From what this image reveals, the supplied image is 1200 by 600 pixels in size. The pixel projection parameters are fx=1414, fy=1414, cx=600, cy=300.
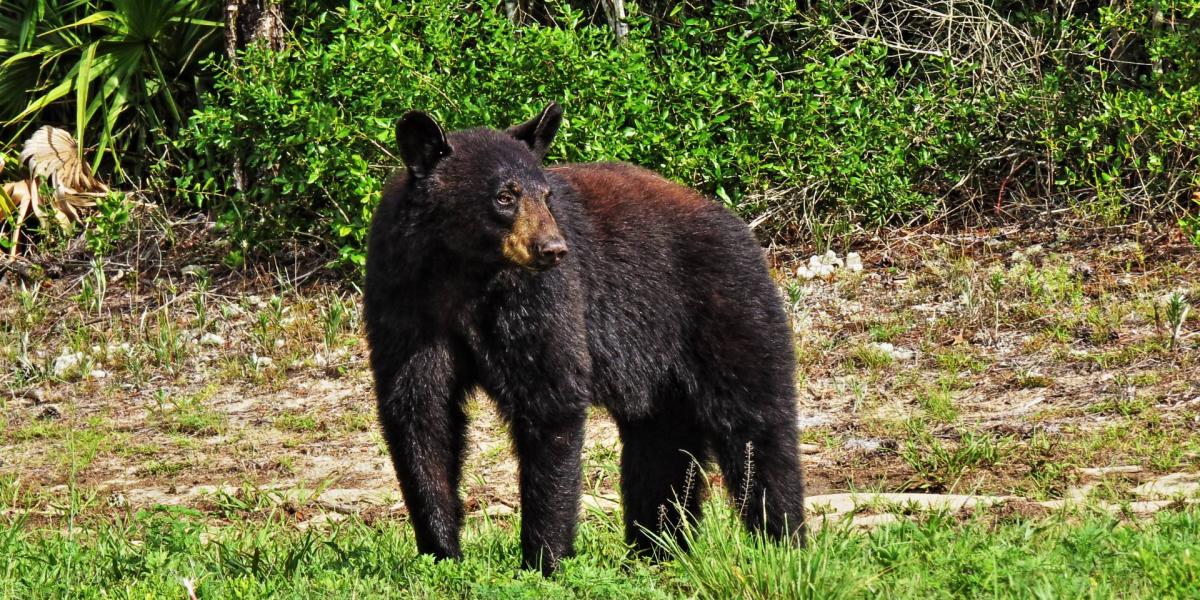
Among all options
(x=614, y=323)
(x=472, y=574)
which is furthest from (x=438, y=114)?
(x=472, y=574)

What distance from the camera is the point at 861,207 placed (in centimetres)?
988

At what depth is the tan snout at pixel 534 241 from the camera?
4.67 metres

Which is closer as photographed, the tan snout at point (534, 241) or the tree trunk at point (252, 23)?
the tan snout at point (534, 241)

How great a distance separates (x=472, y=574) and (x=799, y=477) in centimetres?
Result: 152

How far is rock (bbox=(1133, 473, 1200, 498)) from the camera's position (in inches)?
228

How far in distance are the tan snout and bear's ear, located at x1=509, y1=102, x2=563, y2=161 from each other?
47 centimetres

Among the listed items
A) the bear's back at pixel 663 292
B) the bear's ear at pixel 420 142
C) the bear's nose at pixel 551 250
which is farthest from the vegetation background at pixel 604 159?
the bear's ear at pixel 420 142

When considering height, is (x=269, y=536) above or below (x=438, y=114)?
below

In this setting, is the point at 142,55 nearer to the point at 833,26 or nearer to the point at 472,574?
the point at 833,26

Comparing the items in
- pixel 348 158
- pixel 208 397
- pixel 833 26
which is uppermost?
pixel 833 26

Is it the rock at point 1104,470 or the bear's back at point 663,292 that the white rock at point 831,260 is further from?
the bear's back at point 663,292

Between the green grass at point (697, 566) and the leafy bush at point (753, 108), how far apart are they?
3834 mm

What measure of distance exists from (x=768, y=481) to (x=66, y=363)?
532 cm

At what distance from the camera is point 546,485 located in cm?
486
